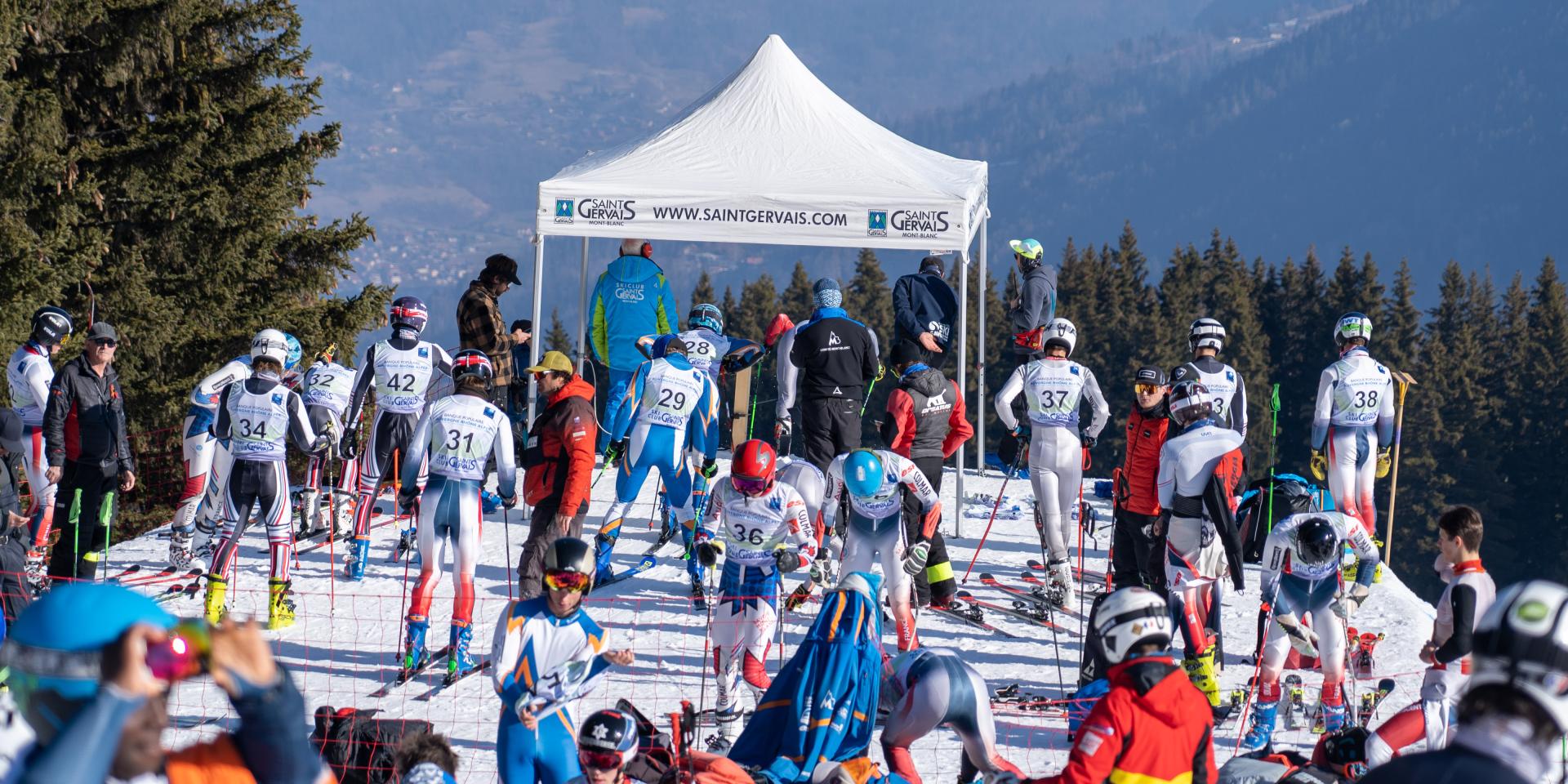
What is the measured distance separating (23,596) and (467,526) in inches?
108

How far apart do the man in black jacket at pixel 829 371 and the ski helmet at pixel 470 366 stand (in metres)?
2.63

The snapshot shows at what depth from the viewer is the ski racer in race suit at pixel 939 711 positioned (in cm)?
682

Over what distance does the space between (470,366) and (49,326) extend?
3.11 metres

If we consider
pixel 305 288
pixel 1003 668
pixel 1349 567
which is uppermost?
pixel 305 288

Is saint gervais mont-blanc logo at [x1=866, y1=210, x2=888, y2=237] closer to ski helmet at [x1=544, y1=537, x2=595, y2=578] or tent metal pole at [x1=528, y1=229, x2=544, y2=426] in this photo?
tent metal pole at [x1=528, y1=229, x2=544, y2=426]

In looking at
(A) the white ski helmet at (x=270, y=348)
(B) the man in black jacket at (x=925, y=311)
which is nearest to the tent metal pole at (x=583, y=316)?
(B) the man in black jacket at (x=925, y=311)

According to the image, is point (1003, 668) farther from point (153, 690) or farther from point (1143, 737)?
point (153, 690)

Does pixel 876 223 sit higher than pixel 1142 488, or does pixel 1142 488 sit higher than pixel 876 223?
pixel 876 223

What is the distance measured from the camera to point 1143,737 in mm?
4965

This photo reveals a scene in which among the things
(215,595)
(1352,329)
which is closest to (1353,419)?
(1352,329)

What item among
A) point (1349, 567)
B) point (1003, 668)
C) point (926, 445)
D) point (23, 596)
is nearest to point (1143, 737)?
point (1349, 567)

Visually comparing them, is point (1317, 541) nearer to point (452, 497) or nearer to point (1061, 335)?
point (1061, 335)

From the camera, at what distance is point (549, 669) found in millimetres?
6539

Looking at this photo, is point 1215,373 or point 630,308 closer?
point 1215,373
